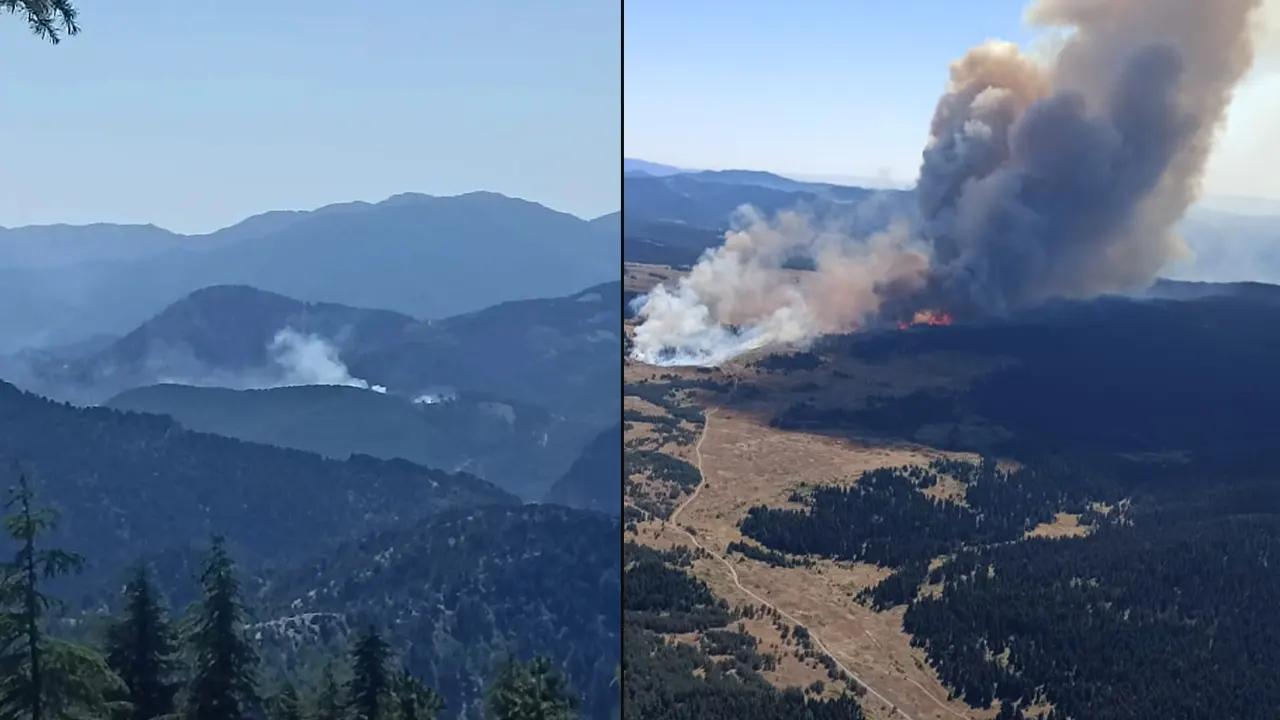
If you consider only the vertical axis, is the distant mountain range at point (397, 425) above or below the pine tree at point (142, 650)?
below

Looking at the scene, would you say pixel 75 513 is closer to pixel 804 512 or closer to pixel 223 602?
pixel 804 512

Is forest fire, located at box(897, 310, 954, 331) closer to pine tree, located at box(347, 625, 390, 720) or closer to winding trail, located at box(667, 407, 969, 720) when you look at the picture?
winding trail, located at box(667, 407, 969, 720)

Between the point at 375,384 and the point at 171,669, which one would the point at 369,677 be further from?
the point at 375,384

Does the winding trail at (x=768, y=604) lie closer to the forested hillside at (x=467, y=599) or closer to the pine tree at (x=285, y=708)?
the forested hillside at (x=467, y=599)

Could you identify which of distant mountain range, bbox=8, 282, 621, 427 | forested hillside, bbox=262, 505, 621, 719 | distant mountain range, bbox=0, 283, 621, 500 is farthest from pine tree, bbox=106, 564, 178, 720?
distant mountain range, bbox=8, 282, 621, 427

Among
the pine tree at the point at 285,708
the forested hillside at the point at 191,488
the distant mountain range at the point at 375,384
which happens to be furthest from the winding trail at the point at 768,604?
the pine tree at the point at 285,708
